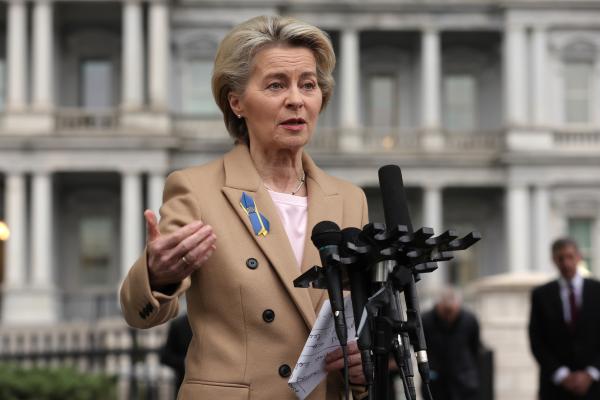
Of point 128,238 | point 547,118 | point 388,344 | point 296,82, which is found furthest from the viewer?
point 547,118

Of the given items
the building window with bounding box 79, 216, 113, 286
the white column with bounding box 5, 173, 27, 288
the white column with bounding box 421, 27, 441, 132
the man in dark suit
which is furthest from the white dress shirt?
the building window with bounding box 79, 216, 113, 286

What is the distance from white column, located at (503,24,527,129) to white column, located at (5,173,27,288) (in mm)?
14497

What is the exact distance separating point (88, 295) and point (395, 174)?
31.6 m

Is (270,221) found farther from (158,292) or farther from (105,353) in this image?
(105,353)

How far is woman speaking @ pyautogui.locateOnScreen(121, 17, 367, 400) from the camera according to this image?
9.91 ft

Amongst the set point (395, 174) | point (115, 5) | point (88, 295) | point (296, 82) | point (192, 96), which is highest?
point (115, 5)

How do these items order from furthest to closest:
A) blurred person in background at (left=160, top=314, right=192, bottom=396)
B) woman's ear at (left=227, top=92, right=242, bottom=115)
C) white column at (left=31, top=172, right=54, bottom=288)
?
1. white column at (left=31, top=172, right=54, bottom=288)
2. blurred person in background at (left=160, top=314, right=192, bottom=396)
3. woman's ear at (left=227, top=92, right=242, bottom=115)

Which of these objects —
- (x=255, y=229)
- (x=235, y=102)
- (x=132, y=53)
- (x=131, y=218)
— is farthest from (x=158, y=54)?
(x=255, y=229)

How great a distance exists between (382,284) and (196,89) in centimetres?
3389

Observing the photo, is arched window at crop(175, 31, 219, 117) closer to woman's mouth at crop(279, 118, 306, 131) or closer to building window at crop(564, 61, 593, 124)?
building window at crop(564, 61, 593, 124)

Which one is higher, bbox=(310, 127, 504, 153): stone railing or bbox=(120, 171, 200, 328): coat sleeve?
bbox=(310, 127, 504, 153): stone railing

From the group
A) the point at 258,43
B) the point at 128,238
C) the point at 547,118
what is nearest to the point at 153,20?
the point at 128,238

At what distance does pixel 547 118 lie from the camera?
35.0 metres

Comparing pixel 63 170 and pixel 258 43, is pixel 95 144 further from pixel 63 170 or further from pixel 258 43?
pixel 258 43
